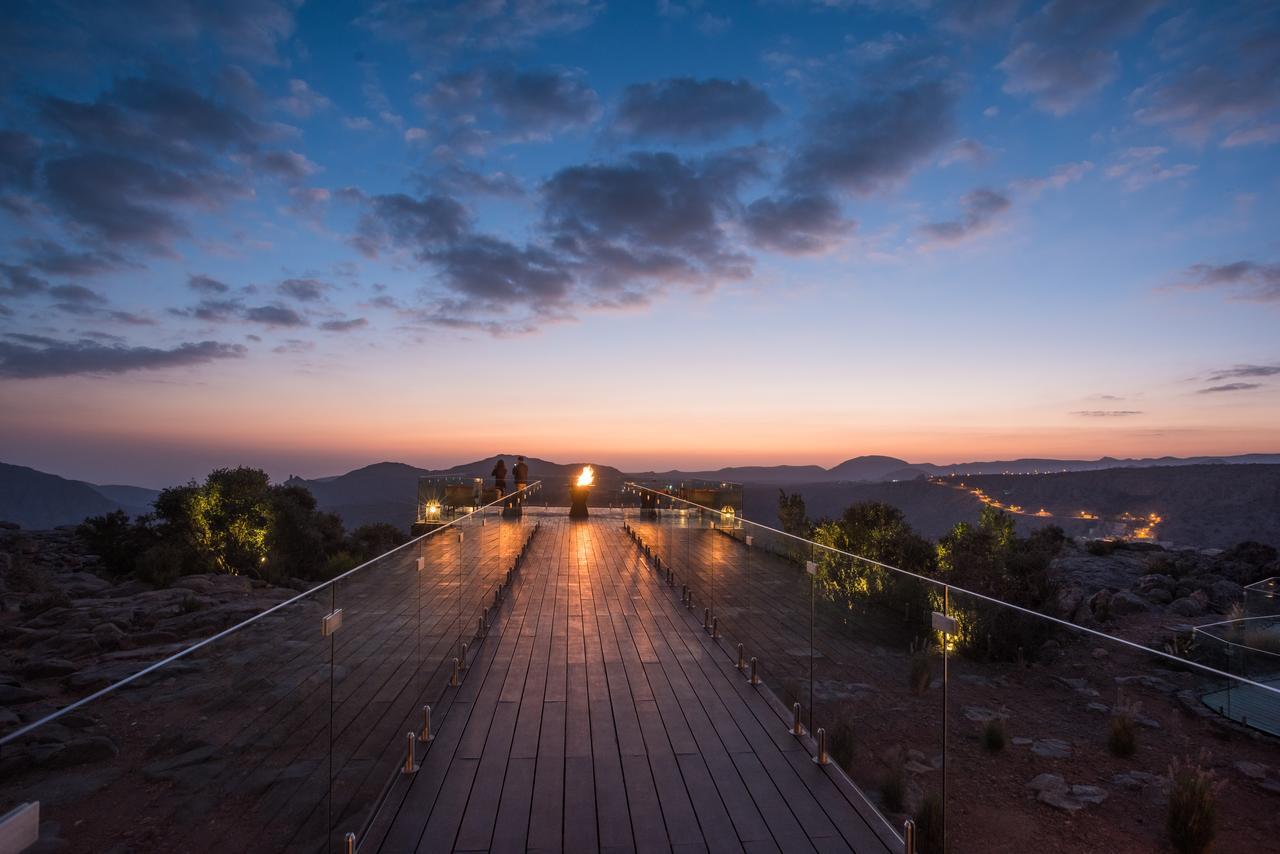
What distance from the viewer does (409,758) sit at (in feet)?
12.2

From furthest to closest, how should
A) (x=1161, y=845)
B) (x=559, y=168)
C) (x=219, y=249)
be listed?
(x=219, y=249)
(x=559, y=168)
(x=1161, y=845)

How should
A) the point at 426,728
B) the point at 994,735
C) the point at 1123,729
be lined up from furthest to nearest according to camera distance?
1. the point at 426,728
2. the point at 994,735
3. the point at 1123,729

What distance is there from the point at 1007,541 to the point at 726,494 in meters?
7.50

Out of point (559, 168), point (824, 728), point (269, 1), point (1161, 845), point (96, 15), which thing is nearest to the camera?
point (1161, 845)

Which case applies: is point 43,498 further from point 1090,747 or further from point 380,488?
point 1090,747

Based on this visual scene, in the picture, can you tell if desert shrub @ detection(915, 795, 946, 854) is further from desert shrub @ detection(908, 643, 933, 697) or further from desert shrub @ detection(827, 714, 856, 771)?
desert shrub @ detection(827, 714, 856, 771)

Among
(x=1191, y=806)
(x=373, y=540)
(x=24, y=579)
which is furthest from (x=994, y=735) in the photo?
(x=373, y=540)

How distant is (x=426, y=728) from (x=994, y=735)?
3.45 metres

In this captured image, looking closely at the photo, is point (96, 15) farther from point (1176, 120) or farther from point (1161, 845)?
point (1176, 120)

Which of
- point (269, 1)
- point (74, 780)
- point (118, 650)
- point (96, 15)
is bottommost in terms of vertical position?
point (118, 650)

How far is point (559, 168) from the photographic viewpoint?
16594 millimetres

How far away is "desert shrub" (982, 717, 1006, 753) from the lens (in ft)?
10.7

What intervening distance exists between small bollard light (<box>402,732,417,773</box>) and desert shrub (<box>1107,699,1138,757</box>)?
3.62 meters

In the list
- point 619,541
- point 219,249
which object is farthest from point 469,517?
point 219,249
